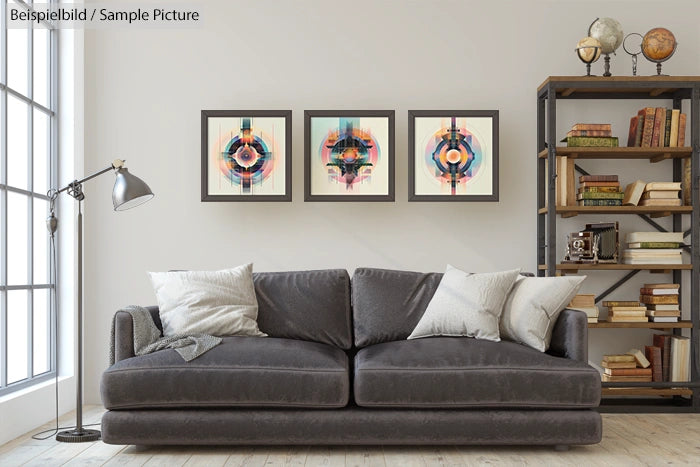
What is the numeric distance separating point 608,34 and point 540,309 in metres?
1.92

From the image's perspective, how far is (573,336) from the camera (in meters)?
3.79

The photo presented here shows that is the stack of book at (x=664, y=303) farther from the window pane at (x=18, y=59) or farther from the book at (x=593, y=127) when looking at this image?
the window pane at (x=18, y=59)

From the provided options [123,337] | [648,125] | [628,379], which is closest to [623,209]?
[648,125]

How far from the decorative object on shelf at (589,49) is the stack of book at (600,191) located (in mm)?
644

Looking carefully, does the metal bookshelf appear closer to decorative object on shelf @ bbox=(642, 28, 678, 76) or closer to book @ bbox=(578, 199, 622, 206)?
book @ bbox=(578, 199, 622, 206)

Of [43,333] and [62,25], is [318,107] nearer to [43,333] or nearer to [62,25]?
[62,25]

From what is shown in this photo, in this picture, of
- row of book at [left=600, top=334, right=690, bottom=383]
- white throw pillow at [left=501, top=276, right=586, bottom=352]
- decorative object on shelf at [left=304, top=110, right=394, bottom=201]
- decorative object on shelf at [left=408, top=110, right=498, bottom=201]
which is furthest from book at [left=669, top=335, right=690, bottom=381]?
decorative object on shelf at [left=304, top=110, right=394, bottom=201]

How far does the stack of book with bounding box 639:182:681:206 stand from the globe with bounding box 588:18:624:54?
2.86 ft

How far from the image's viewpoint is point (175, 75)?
512cm

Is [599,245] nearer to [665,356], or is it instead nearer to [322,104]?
[665,356]

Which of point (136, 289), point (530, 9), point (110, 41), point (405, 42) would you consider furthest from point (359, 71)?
point (136, 289)

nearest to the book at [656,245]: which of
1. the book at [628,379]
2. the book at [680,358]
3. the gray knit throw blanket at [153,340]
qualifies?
the book at [680,358]

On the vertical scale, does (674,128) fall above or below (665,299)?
above

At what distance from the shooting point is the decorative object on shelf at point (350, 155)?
4.96 m
